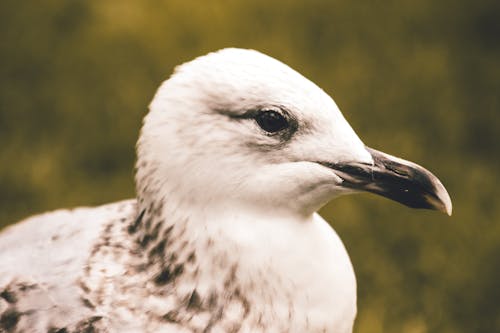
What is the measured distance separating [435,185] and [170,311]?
2.39 feet

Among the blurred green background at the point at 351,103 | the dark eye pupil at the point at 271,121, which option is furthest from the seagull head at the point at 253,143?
the blurred green background at the point at 351,103

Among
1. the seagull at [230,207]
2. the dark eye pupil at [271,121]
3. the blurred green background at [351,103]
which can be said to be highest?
the blurred green background at [351,103]

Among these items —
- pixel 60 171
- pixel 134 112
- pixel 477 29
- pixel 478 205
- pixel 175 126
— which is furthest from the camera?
pixel 477 29

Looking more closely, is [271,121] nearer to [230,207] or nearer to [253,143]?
[253,143]

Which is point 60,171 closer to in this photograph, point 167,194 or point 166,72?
point 166,72

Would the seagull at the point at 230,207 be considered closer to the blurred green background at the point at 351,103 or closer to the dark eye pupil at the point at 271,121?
the dark eye pupil at the point at 271,121

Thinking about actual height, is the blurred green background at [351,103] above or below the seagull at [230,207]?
above

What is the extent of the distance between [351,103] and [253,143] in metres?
2.22

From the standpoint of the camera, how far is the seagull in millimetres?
1762

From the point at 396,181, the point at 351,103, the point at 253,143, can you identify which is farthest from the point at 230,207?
the point at 351,103

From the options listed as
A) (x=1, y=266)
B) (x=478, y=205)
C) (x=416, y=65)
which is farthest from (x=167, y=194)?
(x=416, y=65)

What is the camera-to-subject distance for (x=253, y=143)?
69.4 inches

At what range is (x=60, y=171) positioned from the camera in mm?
3660

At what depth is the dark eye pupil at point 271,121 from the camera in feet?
5.78
